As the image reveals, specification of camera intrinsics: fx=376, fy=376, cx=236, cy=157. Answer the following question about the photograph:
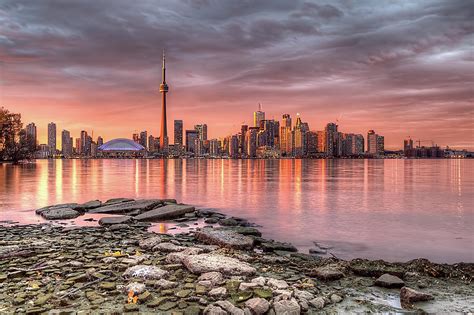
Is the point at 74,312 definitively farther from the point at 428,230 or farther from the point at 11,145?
the point at 11,145

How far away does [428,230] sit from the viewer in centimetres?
2008

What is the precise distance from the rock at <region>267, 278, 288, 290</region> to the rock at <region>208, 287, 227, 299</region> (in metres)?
1.12

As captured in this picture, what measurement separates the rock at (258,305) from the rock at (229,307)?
295mm

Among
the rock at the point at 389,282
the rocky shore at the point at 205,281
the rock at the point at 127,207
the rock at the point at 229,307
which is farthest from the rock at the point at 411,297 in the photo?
the rock at the point at 127,207

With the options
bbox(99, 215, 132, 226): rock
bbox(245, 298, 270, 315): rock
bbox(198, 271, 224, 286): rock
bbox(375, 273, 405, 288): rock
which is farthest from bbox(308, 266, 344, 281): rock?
bbox(99, 215, 132, 226): rock

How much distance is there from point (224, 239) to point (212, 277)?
4.88 m

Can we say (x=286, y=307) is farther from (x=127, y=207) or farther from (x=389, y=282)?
(x=127, y=207)

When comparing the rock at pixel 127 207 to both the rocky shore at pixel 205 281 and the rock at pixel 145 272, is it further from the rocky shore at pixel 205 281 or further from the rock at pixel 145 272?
the rock at pixel 145 272

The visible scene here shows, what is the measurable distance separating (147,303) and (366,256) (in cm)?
954

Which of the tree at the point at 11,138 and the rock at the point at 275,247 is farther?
the tree at the point at 11,138

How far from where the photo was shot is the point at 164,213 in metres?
20.8

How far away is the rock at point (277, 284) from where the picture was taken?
8.61 metres

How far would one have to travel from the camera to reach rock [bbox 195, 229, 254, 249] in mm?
13500

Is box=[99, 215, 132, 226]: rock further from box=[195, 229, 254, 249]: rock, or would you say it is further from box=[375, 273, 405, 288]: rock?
box=[375, 273, 405, 288]: rock
